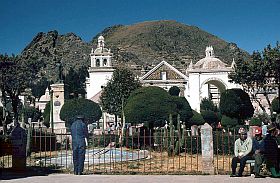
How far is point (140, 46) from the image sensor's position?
408ft

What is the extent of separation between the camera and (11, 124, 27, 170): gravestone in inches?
443

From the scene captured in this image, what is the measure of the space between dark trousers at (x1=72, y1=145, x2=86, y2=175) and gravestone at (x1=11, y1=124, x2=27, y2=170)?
153 cm

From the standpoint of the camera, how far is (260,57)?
26.0m

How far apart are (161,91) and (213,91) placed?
96.9ft

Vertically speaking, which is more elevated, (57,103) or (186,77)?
(186,77)

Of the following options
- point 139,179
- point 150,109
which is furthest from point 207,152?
point 150,109

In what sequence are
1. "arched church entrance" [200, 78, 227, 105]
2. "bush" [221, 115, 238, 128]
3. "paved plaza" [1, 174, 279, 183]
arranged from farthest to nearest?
"arched church entrance" [200, 78, 227, 105] < "bush" [221, 115, 238, 128] < "paved plaza" [1, 174, 279, 183]

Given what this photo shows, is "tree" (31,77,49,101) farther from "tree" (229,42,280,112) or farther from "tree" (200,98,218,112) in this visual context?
"tree" (229,42,280,112)

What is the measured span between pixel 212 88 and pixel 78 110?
24039mm

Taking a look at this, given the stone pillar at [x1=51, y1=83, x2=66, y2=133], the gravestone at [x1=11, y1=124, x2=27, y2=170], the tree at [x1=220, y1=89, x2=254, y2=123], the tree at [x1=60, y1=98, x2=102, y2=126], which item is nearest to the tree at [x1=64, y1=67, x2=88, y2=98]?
the tree at [x1=60, y1=98, x2=102, y2=126]

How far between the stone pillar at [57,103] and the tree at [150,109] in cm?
549

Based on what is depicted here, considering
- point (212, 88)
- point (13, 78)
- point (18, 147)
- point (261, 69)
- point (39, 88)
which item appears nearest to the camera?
point (18, 147)

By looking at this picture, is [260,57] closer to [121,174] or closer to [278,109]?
[278,109]

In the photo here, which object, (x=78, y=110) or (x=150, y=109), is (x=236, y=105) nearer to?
(x=150, y=109)
